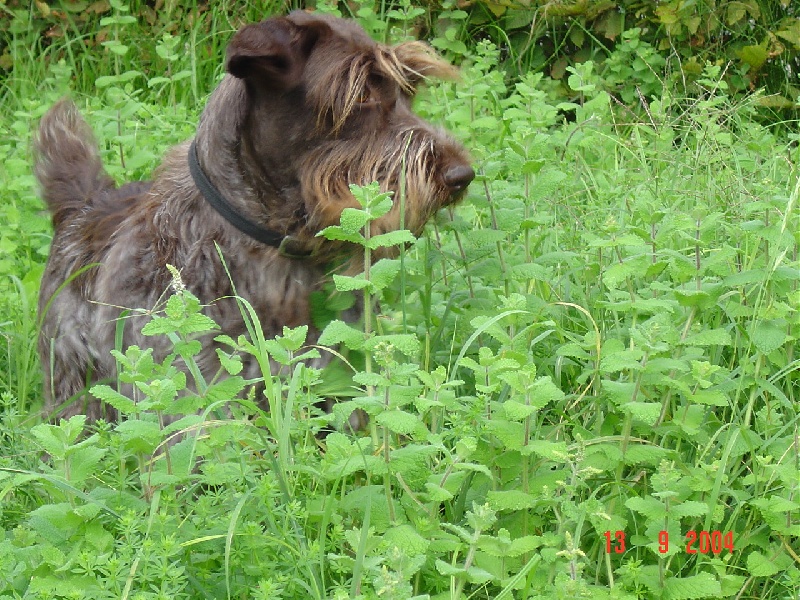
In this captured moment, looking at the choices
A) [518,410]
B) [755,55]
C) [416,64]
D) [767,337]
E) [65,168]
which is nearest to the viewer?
[518,410]

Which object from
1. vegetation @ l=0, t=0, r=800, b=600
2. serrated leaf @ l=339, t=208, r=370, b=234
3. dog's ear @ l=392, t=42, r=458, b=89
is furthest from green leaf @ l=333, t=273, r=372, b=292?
dog's ear @ l=392, t=42, r=458, b=89

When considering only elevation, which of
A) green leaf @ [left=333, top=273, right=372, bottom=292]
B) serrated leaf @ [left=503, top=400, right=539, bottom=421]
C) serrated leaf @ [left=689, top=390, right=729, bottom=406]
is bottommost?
serrated leaf @ [left=689, top=390, right=729, bottom=406]

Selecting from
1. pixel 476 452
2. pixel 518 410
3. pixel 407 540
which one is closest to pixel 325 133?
pixel 476 452

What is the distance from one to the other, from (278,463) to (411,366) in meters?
0.43

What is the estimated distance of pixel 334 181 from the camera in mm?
3289

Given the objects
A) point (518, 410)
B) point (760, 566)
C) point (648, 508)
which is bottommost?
point (760, 566)

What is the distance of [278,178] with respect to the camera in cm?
341

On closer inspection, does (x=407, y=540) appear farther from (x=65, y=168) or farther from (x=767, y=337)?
(x=65, y=168)

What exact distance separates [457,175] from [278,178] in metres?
0.54

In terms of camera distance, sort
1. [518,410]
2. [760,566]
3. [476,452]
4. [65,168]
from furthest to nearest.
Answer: [65,168]
[476,452]
[760,566]
[518,410]

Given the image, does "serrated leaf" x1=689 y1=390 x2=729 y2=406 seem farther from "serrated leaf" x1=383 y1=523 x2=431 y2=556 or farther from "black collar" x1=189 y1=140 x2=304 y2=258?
"black collar" x1=189 y1=140 x2=304 y2=258

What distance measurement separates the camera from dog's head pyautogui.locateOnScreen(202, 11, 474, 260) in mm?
3295

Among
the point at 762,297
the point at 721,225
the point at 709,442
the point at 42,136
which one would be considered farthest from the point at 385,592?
the point at 42,136

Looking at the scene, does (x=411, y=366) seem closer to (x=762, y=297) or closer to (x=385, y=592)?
(x=385, y=592)
